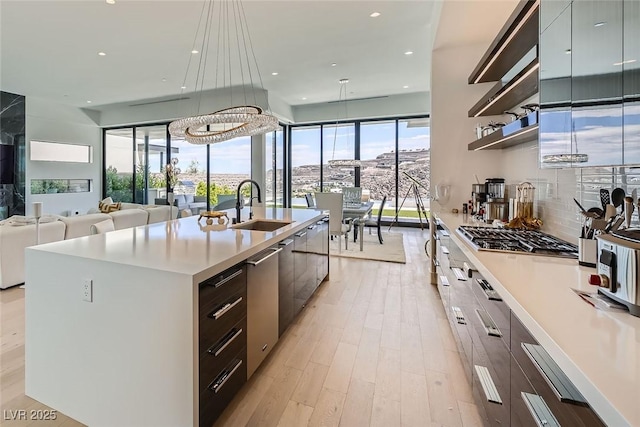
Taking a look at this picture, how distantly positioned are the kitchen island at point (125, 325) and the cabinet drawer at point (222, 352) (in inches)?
0.5

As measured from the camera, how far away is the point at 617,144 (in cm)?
112

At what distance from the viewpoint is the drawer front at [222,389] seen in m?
1.41

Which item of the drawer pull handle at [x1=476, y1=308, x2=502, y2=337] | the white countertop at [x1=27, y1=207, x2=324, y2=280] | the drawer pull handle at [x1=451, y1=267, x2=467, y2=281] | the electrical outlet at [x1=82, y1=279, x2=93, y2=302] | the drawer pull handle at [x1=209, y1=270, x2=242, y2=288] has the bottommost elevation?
the drawer pull handle at [x1=476, y1=308, x2=502, y2=337]

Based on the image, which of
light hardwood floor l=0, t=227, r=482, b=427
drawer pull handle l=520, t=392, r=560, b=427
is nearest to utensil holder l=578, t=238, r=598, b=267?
drawer pull handle l=520, t=392, r=560, b=427

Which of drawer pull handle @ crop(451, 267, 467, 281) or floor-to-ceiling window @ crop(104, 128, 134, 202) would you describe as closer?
drawer pull handle @ crop(451, 267, 467, 281)

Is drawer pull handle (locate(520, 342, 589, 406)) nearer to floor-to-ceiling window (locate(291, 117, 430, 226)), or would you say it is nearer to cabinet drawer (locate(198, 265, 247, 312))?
cabinet drawer (locate(198, 265, 247, 312))

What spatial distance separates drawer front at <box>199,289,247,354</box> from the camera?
1383 millimetres

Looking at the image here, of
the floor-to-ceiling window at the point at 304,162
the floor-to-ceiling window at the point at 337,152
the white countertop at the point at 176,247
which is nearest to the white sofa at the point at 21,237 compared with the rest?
the white countertop at the point at 176,247

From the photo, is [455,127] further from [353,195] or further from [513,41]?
[353,195]

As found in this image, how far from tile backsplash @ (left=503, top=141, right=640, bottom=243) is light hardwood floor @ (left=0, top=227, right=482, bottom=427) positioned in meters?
1.20

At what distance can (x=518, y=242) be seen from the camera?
1872 mm

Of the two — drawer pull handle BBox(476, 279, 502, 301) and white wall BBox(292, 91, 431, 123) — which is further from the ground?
white wall BBox(292, 91, 431, 123)

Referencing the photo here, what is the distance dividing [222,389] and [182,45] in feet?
16.4

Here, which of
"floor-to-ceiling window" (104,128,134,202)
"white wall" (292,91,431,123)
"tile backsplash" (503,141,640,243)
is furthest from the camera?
"floor-to-ceiling window" (104,128,134,202)
